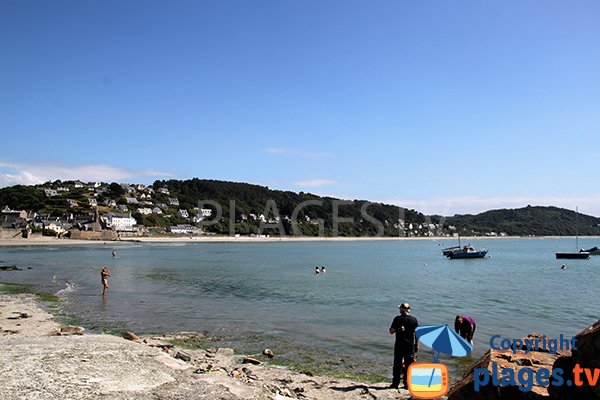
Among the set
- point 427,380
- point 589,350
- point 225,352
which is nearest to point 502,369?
point 589,350

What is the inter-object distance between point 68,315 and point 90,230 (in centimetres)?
14547

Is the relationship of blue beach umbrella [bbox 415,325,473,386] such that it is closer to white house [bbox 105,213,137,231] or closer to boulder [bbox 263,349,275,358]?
boulder [bbox 263,349,275,358]

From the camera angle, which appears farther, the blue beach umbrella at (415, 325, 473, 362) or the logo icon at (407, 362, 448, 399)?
the blue beach umbrella at (415, 325, 473, 362)

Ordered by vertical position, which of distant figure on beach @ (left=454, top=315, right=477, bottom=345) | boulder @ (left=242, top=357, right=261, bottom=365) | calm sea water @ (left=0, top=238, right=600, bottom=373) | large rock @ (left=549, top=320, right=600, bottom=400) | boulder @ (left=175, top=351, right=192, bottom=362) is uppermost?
large rock @ (left=549, top=320, right=600, bottom=400)

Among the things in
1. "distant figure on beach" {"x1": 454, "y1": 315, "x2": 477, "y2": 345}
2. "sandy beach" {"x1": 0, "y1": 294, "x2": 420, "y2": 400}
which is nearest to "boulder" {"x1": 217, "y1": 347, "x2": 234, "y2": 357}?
"sandy beach" {"x1": 0, "y1": 294, "x2": 420, "y2": 400}

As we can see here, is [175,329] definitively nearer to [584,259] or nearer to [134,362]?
[134,362]

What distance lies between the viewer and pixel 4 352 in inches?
460

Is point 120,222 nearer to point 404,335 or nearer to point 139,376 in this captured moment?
point 139,376

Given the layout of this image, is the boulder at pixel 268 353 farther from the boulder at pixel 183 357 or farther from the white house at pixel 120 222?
the white house at pixel 120 222

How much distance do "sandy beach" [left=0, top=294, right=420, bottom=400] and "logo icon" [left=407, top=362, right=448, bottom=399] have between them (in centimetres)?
169

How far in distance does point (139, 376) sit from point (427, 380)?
648 cm

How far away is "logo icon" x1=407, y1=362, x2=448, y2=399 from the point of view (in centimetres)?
928

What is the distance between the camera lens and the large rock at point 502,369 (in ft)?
22.3

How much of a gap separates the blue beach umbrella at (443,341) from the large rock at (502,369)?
6.39 ft
